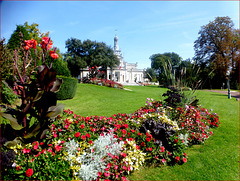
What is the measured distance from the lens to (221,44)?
86.6 ft

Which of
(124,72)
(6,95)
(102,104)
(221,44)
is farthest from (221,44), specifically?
(124,72)

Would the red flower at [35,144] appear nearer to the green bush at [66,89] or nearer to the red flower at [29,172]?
the red flower at [29,172]

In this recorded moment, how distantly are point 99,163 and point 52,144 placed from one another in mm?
809

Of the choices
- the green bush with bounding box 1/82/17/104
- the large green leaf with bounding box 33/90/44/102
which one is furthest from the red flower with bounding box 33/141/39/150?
the green bush with bounding box 1/82/17/104

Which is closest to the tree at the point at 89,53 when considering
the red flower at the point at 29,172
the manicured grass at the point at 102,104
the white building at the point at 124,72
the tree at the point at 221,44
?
the white building at the point at 124,72

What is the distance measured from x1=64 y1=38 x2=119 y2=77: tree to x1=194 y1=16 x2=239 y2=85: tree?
19980 millimetres

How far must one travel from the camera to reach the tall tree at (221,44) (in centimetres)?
2589

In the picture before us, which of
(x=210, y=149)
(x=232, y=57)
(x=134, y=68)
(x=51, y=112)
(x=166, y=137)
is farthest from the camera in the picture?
(x=134, y=68)

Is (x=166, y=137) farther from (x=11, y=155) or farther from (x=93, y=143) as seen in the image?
(x=11, y=155)

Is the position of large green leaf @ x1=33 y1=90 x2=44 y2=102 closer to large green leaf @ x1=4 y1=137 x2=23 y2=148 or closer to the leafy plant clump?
the leafy plant clump

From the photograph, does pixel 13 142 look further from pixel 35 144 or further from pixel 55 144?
pixel 55 144

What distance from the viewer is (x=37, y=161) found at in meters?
2.19

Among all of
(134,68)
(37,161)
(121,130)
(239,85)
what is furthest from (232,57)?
(134,68)

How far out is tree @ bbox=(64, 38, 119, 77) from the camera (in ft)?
125
